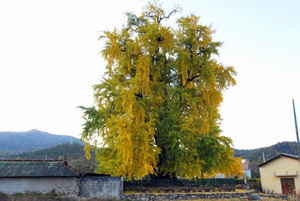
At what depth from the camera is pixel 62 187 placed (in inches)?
530

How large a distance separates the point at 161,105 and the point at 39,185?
368 inches

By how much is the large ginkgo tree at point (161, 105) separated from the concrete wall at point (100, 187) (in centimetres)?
73

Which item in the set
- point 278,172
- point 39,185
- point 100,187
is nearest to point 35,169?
point 39,185

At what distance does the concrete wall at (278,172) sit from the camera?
22.4 m

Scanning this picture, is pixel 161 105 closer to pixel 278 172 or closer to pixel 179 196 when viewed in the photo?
Answer: pixel 179 196

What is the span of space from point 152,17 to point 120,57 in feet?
17.8

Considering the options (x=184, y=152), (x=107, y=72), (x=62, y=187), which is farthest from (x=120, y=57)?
(x=62, y=187)

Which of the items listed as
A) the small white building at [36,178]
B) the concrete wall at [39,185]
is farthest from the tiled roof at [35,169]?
the concrete wall at [39,185]

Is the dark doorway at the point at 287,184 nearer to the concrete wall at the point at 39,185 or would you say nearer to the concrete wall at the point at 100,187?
the concrete wall at the point at 100,187

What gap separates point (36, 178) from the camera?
13.3m

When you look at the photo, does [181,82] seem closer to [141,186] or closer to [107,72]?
[107,72]

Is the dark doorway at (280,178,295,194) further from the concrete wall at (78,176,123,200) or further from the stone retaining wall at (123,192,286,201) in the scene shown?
the concrete wall at (78,176,123,200)

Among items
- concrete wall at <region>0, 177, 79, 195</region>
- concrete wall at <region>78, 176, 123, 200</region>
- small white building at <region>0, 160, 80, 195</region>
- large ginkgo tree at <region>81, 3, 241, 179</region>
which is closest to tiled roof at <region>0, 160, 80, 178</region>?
small white building at <region>0, 160, 80, 195</region>

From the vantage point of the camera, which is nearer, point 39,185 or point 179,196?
point 39,185
